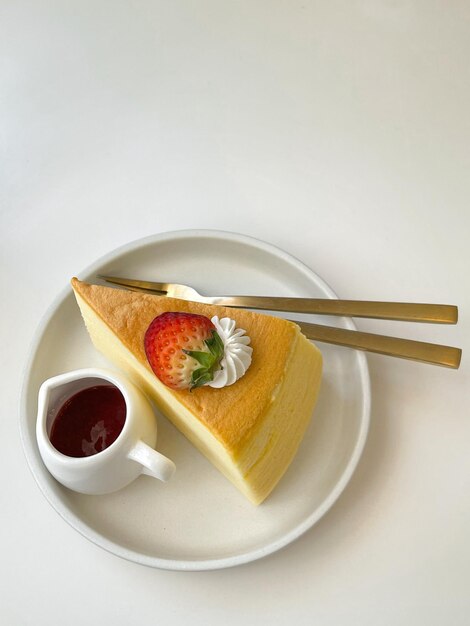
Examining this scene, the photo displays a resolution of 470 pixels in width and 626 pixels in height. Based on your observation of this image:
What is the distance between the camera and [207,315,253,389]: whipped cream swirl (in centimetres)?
118

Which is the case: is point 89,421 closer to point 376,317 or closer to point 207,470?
point 207,470

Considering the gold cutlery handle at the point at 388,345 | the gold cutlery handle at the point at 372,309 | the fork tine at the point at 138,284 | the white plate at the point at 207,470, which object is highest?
the gold cutlery handle at the point at 372,309

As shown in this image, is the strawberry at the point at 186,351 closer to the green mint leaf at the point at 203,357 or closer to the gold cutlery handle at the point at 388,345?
the green mint leaf at the point at 203,357

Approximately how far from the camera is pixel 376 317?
1366mm

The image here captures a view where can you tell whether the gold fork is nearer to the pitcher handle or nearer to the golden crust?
the golden crust

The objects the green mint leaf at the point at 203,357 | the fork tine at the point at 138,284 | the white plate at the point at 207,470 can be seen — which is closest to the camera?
the green mint leaf at the point at 203,357

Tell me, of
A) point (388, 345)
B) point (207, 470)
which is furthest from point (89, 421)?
point (388, 345)

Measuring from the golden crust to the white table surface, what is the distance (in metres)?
0.28

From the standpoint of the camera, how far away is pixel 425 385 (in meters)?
1.42

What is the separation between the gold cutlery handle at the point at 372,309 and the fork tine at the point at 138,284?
0.24 m

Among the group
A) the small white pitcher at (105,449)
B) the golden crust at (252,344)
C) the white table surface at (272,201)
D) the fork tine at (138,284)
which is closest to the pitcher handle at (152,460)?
the small white pitcher at (105,449)

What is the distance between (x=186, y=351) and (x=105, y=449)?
Answer: 0.79ft

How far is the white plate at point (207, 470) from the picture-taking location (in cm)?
126

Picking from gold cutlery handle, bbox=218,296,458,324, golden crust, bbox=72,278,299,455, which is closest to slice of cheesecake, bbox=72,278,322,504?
golden crust, bbox=72,278,299,455
